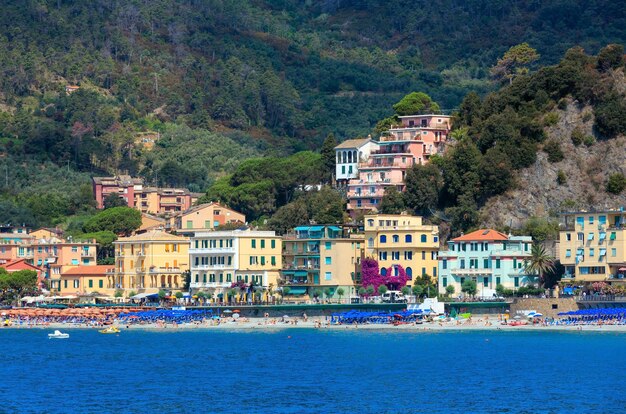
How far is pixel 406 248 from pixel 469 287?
7306 millimetres

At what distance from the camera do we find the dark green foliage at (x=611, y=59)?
141 meters

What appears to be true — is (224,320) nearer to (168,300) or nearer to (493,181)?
(168,300)

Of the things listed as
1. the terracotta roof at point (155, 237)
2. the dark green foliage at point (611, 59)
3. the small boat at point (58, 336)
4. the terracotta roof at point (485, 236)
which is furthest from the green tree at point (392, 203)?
the small boat at point (58, 336)

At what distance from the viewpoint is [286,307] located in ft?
410

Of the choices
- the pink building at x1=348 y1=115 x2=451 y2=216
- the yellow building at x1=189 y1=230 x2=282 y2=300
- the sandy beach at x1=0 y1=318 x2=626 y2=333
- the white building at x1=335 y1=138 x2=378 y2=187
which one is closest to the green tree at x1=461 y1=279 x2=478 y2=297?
the sandy beach at x1=0 y1=318 x2=626 y2=333

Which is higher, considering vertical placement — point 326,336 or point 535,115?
point 535,115

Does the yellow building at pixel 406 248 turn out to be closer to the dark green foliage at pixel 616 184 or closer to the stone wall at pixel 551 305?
the stone wall at pixel 551 305

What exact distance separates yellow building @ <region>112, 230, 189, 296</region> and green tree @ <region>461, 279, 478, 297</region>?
26872 mm

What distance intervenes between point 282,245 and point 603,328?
3046 centimetres

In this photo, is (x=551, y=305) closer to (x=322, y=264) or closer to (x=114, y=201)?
→ (x=322, y=264)

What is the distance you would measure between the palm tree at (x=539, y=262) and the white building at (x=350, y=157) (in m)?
26.1

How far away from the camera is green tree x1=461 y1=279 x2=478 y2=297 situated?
121875 mm

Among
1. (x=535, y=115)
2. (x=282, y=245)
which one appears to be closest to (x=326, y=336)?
(x=282, y=245)

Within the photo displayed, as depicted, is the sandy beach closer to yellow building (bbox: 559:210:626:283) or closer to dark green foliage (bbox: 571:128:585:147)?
yellow building (bbox: 559:210:626:283)
